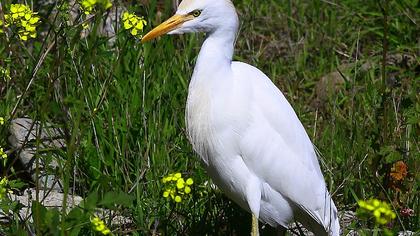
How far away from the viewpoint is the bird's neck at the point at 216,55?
373cm

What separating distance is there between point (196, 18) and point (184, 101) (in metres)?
1.30

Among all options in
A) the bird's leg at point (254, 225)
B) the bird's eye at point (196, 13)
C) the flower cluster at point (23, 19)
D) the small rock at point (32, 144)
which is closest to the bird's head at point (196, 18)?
the bird's eye at point (196, 13)

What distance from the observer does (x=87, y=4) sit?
2.79 meters

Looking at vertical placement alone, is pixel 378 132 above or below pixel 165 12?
below

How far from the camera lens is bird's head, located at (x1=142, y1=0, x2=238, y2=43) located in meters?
3.61

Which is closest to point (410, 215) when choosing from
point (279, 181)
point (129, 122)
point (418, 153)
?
point (418, 153)

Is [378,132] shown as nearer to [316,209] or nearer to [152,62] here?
[316,209]

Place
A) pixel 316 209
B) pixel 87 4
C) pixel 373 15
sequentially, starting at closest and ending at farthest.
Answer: pixel 87 4, pixel 316 209, pixel 373 15

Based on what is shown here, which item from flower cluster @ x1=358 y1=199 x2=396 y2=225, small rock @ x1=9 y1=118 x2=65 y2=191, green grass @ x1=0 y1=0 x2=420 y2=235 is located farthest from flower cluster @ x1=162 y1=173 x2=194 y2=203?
small rock @ x1=9 y1=118 x2=65 y2=191

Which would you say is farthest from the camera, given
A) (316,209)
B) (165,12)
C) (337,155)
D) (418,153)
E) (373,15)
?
(373,15)

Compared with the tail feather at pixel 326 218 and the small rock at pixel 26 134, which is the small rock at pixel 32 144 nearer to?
the small rock at pixel 26 134

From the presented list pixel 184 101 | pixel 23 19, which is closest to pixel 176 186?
pixel 23 19

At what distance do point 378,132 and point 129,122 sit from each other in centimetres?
115

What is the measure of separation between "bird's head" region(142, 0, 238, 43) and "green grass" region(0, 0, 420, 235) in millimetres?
313
